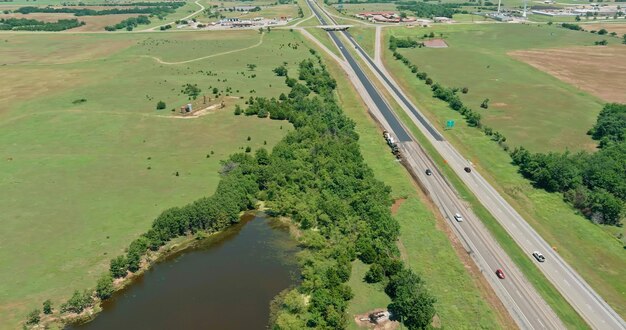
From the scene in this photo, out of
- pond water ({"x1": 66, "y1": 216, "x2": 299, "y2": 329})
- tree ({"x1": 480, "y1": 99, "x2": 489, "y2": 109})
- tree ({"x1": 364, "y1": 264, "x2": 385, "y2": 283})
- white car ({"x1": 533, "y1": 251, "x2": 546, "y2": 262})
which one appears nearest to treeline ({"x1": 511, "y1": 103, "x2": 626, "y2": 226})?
white car ({"x1": 533, "y1": 251, "x2": 546, "y2": 262})

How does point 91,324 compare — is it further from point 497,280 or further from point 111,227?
→ point 497,280

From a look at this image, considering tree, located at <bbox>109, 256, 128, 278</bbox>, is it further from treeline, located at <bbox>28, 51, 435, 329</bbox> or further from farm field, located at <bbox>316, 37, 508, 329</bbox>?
farm field, located at <bbox>316, 37, 508, 329</bbox>

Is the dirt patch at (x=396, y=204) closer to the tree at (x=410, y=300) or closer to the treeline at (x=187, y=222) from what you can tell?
the tree at (x=410, y=300)

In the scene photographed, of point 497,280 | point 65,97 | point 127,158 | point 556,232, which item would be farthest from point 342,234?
point 65,97

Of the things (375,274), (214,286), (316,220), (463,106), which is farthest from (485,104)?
(214,286)

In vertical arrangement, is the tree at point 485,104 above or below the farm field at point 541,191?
above

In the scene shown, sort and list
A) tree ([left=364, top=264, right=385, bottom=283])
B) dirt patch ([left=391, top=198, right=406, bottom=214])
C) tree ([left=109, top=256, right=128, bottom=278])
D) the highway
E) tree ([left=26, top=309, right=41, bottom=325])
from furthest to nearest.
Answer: dirt patch ([left=391, top=198, right=406, bottom=214]) → tree ([left=109, top=256, right=128, bottom=278]) → tree ([left=364, top=264, right=385, bottom=283]) → the highway → tree ([left=26, top=309, right=41, bottom=325])

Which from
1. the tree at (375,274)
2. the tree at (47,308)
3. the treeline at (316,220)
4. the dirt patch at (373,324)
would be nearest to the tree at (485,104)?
the treeline at (316,220)

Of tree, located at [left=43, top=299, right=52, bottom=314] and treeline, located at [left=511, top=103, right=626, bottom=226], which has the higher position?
treeline, located at [left=511, top=103, right=626, bottom=226]
